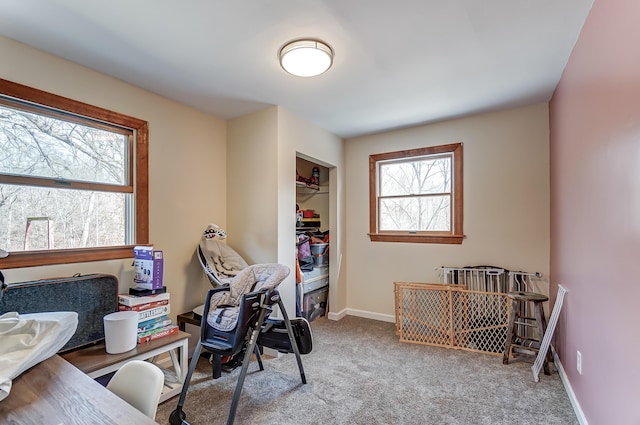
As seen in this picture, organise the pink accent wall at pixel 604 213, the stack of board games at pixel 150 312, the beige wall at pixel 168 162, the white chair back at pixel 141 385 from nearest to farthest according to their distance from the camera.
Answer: the white chair back at pixel 141 385 < the pink accent wall at pixel 604 213 < the beige wall at pixel 168 162 < the stack of board games at pixel 150 312

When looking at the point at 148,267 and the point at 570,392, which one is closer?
the point at 570,392

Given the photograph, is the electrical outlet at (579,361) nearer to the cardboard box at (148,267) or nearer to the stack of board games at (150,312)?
the stack of board games at (150,312)

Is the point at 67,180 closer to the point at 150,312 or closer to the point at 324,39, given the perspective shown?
the point at 150,312

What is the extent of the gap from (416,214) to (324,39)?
2501mm

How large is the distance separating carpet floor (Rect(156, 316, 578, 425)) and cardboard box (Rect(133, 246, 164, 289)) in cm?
87

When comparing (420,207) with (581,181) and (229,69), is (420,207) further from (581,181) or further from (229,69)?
(229,69)

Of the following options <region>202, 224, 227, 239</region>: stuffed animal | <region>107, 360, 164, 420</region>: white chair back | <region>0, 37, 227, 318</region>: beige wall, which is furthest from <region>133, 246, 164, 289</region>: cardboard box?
<region>107, 360, 164, 420</region>: white chair back

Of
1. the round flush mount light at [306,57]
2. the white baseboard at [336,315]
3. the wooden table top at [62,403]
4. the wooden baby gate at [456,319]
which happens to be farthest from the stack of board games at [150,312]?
the wooden baby gate at [456,319]

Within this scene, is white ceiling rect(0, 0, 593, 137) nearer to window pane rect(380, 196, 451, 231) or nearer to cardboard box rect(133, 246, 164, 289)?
window pane rect(380, 196, 451, 231)

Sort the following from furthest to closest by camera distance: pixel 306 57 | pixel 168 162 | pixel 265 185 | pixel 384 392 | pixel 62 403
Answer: pixel 265 185 → pixel 168 162 → pixel 384 392 → pixel 306 57 → pixel 62 403

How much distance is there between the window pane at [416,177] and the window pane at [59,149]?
3003mm

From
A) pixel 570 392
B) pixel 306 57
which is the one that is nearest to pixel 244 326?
pixel 306 57

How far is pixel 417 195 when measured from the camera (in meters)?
3.77

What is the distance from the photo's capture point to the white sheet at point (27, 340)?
1.14m
